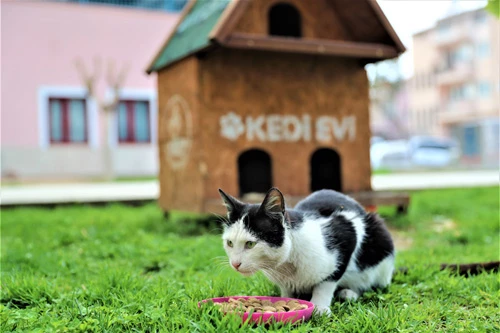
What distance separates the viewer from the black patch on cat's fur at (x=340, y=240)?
262 cm

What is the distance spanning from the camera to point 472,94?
104ft

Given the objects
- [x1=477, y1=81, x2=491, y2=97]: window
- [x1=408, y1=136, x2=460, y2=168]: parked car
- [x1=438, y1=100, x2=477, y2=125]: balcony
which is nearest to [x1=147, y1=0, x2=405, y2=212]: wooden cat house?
[x1=408, y1=136, x2=460, y2=168]: parked car

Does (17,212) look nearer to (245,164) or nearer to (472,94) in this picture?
(245,164)

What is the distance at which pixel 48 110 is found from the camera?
53.6 ft

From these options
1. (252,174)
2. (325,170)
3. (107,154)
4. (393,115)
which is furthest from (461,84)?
(252,174)

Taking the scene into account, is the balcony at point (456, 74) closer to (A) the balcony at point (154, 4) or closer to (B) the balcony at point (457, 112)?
(B) the balcony at point (457, 112)

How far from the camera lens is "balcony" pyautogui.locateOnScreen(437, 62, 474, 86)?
1244 inches

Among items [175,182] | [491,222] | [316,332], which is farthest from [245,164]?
[316,332]

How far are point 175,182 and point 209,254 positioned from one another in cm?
220

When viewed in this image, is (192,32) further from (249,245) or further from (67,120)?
(67,120)

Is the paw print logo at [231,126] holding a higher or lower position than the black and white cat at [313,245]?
higher

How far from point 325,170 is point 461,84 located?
29055 millimetres

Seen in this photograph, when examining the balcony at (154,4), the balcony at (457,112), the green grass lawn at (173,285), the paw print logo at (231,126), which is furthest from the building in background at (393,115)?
the green grass lawn at (173,285)

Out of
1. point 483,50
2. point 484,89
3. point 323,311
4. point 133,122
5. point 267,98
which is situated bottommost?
point 323,311
